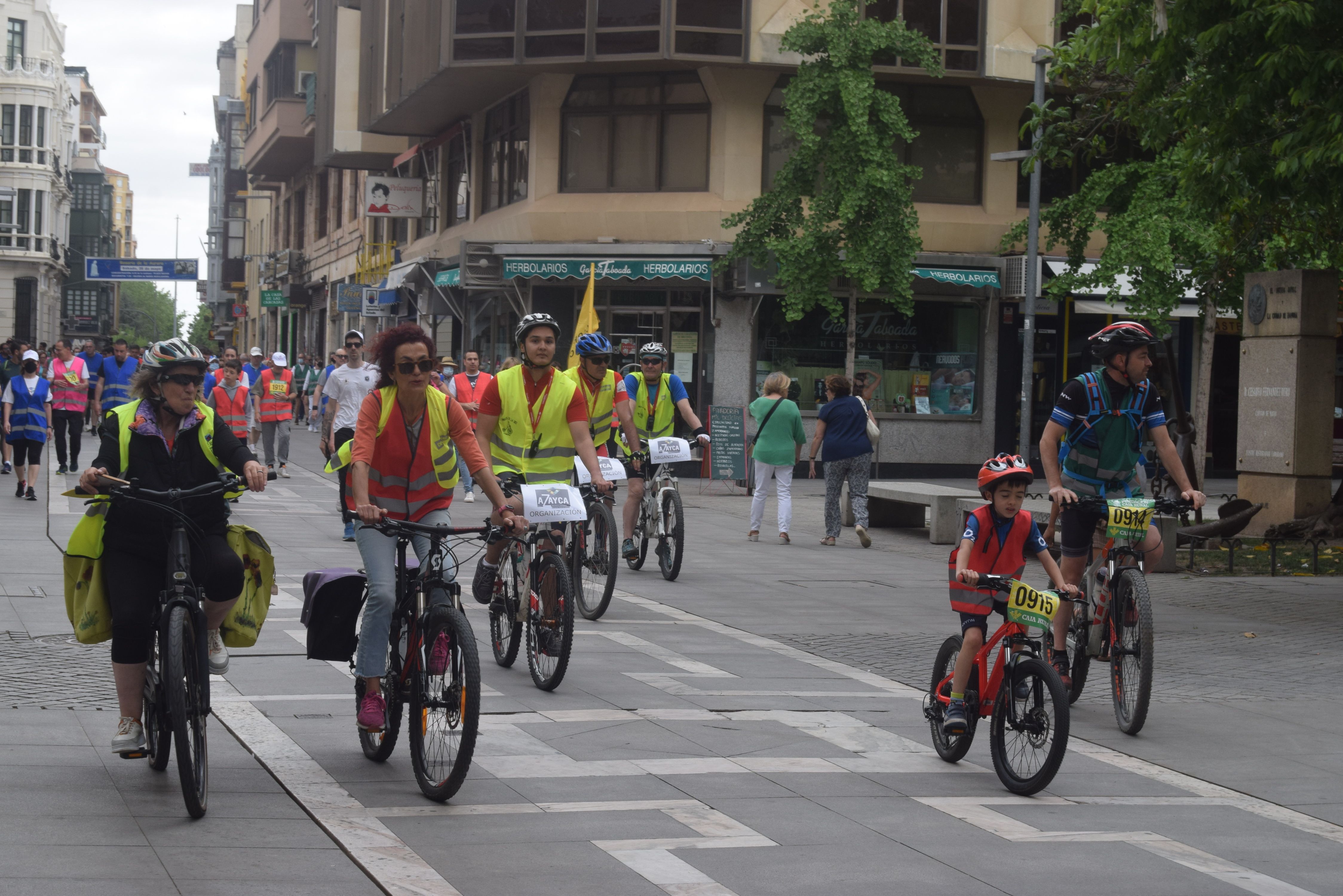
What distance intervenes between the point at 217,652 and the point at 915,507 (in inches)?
551

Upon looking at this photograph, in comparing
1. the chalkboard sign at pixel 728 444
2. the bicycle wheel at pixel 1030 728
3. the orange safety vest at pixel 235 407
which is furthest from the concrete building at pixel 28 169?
the bicycle wheel at pixel 1030 728

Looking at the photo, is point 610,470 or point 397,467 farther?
point 610,470

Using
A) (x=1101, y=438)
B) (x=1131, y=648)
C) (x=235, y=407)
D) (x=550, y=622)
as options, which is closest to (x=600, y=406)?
(x=550, y=622)

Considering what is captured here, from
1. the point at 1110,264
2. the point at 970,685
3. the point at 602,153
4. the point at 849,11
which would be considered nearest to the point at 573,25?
the point at 602,153

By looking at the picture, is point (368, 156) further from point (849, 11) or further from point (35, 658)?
point (35, 658)

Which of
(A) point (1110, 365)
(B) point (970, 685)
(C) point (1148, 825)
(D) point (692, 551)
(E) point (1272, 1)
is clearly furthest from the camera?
(D) point (692, 551)

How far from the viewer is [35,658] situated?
8.55m

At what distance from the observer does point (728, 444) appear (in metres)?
24.1

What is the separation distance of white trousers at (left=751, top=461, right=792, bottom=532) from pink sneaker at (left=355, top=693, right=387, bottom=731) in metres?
10.5

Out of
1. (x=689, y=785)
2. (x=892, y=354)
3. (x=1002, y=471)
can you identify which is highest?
(x=892, y=354)

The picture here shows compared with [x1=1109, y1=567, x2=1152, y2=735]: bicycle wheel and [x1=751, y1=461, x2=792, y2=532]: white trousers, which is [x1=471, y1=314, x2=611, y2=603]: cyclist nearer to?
[x1=1109, y1=567, x2=1152, y2=735]: bicycle wheel

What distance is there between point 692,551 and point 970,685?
918cm

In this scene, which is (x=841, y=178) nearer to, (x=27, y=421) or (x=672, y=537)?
(x=27, y=421)

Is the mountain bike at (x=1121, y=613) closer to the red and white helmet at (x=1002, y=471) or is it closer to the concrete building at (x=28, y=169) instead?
the red and white helmet at (x=1002, y=471)
